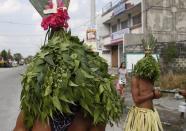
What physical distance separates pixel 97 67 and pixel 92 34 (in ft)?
54.2

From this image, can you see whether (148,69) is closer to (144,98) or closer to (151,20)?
(144,98)

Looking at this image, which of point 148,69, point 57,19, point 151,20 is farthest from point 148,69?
point 151,20

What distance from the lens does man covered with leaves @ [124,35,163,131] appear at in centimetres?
684

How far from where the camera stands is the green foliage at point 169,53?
30.1m

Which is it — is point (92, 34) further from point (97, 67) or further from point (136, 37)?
point (136, 37)

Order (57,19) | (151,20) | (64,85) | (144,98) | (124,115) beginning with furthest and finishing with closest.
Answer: (151,20) → (124,115) → (144,98) → (57,19) → (64,85)

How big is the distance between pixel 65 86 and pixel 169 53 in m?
28.1

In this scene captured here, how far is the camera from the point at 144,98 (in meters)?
7.06

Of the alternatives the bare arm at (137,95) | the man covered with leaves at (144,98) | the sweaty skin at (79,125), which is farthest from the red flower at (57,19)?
the bare arm at (137,95)

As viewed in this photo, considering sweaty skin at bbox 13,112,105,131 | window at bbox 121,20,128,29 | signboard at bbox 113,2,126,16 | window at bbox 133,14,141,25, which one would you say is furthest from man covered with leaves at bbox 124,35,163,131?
window at bbox 121,20,128,29

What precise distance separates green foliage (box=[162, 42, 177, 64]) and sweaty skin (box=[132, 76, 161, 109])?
22971 millimetres

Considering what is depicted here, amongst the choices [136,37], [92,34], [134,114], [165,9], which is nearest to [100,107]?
[134,114]

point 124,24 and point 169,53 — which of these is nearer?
point 169,53

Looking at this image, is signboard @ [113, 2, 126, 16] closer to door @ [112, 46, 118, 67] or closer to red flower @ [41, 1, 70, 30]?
door @ [112, 46, 118, 67]
